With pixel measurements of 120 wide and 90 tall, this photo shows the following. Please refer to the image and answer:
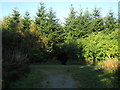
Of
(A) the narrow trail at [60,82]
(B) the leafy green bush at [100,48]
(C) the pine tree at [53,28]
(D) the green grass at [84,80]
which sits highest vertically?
(C) the pine tree at [53,28]

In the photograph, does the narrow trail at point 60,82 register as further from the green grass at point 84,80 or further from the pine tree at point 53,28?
the pine tree at point 53,28

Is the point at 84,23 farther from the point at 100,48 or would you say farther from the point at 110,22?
the point at 100,48

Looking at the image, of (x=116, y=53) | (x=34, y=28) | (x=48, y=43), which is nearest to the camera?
(x=116, y=53)

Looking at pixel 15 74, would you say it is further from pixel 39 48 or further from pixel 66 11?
pixel 66 11

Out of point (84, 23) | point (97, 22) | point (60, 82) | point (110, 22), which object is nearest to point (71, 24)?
point (84, 23)

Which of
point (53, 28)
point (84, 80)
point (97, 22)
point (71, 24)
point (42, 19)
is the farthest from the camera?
point (97, 22)

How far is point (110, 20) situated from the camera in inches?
→ 439

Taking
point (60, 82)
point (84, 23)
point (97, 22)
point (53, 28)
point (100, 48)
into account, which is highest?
point (97, 22)

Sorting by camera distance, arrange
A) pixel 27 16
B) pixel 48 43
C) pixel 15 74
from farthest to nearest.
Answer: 1. pixel 27 16
2. pixel 48 43
3. pixel 15 74

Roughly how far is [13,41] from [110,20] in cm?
993

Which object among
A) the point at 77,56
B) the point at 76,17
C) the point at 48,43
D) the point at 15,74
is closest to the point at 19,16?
the point at 48,43

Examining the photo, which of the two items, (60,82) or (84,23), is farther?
(84,23)

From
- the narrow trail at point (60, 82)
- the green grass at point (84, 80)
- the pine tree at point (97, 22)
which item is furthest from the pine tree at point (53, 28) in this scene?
the narrow trail at point (60, 82)

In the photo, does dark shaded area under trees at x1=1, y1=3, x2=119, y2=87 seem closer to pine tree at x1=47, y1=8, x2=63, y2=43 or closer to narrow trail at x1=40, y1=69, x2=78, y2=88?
pine tree at x1=47, y1=8, x2=63, y2=43
